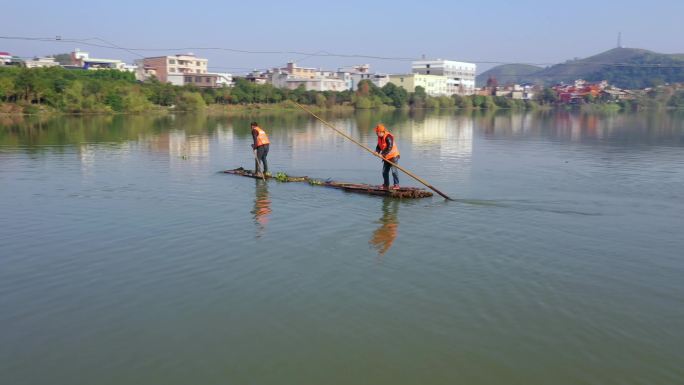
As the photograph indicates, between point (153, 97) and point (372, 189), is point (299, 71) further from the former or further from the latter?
point (372, 189)

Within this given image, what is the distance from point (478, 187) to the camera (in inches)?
606

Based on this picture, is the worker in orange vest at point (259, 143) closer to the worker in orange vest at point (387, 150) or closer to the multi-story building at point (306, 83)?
the worker in orange vest at point (387, 150)

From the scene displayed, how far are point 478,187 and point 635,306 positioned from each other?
8.66 meters

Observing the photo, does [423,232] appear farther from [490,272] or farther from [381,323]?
[381,323]

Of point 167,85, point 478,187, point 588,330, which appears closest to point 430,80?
point 167,85

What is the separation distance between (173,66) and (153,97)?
4498 cm

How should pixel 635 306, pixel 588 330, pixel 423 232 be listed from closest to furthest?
1. pixel 588 330
2. pixel 635 306
3. pixel 423 232

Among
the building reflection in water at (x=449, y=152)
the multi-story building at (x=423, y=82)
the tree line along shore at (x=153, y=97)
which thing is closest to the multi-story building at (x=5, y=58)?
the tree line along shore at (x=153, y=97)

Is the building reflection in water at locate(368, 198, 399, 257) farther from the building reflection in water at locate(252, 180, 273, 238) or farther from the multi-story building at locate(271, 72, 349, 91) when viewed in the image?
the multi-story building at locate(271, 72, 349, 91)

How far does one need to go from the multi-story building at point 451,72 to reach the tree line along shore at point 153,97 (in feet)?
122

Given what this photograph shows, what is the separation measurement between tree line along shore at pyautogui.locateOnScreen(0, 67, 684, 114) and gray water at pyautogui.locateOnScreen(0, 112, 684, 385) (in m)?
36.6

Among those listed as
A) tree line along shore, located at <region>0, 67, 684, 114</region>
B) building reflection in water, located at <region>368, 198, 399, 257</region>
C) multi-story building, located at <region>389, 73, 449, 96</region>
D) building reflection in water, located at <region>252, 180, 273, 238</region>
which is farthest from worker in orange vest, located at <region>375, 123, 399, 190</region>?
multi-story building, located at <region>389, 73, 449, 96</region>

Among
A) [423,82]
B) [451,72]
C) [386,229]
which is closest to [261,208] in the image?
[386,229]

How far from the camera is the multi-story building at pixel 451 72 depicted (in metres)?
163
